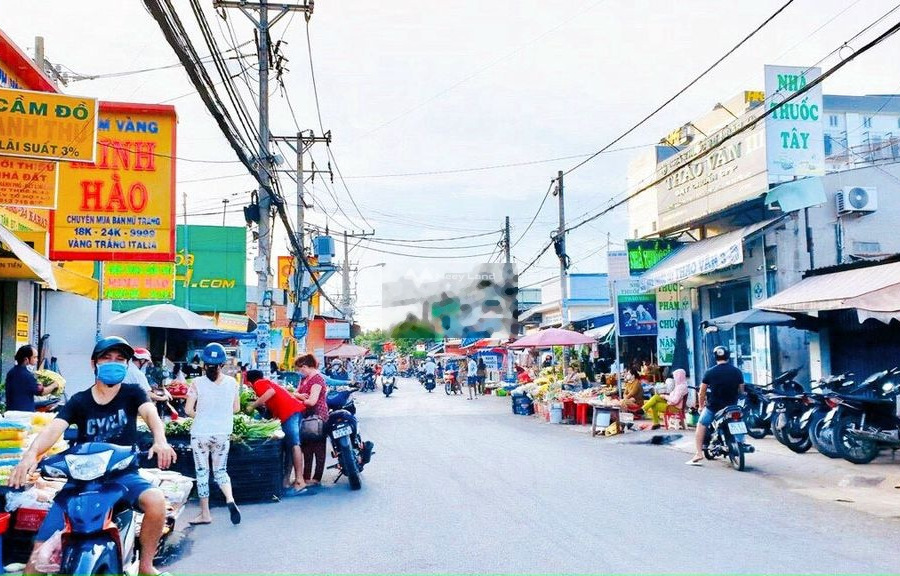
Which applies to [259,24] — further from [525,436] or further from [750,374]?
[750,374]

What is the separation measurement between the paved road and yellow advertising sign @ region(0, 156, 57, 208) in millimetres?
5453

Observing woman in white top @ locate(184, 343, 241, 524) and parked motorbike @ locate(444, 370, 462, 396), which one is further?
parked motorbike @ locate(444, 370, 462, 396)

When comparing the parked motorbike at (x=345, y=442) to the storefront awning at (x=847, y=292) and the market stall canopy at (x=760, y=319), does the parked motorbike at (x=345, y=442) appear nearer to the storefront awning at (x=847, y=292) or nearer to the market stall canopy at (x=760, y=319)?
the storefront awning at (x=847, y=292)

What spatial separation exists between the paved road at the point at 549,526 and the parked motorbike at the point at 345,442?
0.25 m

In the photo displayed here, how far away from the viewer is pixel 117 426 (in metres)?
5.09

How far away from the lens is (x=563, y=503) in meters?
8.40

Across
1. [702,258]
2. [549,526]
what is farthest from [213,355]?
[702,258]

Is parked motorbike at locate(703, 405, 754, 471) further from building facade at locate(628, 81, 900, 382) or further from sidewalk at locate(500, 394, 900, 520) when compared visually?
building facade at locate(628, 81, 900, 382)

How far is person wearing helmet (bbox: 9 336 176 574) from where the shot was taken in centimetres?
475

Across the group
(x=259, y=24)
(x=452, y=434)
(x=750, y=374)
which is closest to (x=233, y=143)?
(x=259, y=24)

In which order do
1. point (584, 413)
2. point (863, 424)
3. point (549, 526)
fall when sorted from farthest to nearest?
point (584, 413)
point (863, 424)
point (549, 526)

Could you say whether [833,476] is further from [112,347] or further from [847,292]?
[112,347]

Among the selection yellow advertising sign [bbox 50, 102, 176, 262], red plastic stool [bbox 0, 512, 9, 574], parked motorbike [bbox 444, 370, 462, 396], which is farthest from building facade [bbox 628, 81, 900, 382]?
parked motorbike [bbox 444, 370, 462, 396]

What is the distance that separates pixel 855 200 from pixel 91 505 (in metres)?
16.7
